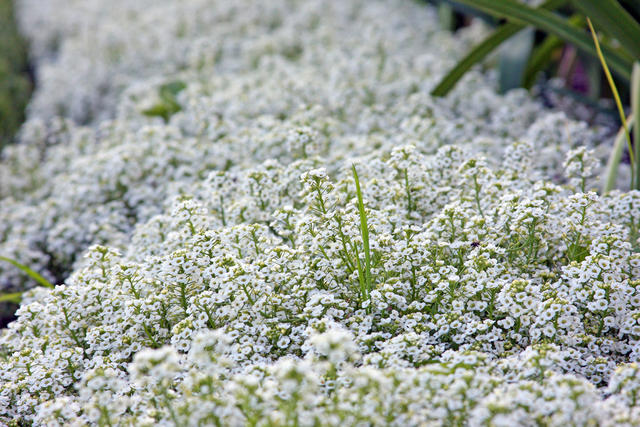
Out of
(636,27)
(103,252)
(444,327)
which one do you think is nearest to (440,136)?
(636,27)

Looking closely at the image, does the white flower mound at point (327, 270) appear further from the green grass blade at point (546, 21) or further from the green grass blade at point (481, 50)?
the green grass blade at point (546, 21)

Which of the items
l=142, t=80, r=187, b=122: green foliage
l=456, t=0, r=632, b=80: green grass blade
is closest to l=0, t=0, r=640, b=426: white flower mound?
l=142, t=80, r=187, b=122: green foliage

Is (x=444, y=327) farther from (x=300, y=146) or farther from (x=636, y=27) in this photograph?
(x=636, y=27)

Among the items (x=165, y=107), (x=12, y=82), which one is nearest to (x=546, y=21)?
(x=165, y=107)

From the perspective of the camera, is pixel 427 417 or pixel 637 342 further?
pixel 637 342

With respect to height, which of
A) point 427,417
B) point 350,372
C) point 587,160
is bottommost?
point 427,417

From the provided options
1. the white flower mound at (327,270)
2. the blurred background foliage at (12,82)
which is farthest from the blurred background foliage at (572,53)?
the blurred background foliage at (12,82)

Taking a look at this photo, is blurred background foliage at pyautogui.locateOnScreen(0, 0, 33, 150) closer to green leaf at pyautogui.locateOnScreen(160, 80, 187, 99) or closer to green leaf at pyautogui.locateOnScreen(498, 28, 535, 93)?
green leaf at pyautogui.locateOnScreen(160, 80, 187, 99)
